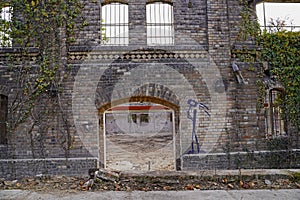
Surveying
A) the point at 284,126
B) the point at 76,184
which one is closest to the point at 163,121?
the point at 284,126

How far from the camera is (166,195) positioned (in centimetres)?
392

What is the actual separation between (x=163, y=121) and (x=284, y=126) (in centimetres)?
1827

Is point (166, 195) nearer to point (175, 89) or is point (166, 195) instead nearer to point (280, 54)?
point (175, 89)

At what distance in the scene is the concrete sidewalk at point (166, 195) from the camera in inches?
150

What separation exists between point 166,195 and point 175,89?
181 inches

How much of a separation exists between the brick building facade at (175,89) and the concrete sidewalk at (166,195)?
3.90m

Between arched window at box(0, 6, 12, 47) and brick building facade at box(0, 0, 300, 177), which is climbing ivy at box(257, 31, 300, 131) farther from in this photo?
arched window at box(0, 6, 12, 47)

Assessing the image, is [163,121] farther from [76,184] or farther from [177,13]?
[76,184]

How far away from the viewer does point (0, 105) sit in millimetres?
8211

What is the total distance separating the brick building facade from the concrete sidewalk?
390cm

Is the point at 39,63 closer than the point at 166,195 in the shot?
No

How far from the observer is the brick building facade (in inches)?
314

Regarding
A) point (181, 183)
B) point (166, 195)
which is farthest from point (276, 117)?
point (166, 195)

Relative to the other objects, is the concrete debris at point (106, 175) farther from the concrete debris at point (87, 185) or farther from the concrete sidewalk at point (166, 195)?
the concrete sidewalk at point (166, 195)
